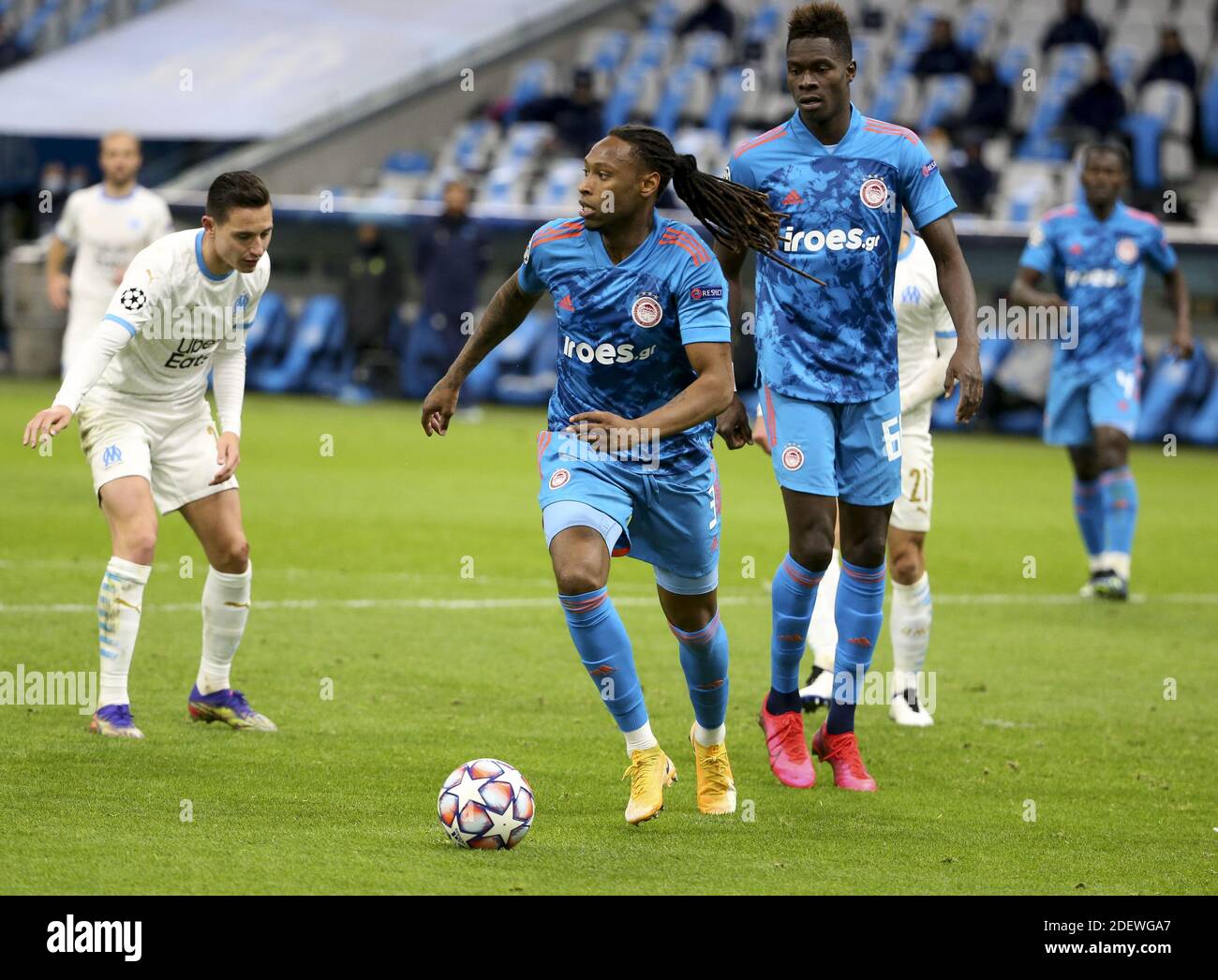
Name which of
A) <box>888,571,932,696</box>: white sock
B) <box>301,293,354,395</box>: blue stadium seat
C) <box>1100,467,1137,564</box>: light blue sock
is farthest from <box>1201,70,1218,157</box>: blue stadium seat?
<box>888,571,932,696</box>: white sock

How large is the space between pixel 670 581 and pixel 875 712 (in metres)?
2.22

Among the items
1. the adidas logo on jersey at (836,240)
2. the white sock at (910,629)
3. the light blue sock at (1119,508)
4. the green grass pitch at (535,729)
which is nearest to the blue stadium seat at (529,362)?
the green grass pitch at (535,729)

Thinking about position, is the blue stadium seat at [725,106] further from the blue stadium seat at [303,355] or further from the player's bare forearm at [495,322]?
the player's bare forearm at [495,322]

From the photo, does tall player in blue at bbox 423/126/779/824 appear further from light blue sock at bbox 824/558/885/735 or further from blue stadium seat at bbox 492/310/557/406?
blue stadium seat at bbox 492/310/557/406

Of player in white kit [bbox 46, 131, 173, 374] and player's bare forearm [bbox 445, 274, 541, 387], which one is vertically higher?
player in white kit [bbox 46, 131, 173, 374]

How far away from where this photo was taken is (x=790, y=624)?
6.46m

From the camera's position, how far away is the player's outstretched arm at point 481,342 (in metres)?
5.85

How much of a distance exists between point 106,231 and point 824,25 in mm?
7989

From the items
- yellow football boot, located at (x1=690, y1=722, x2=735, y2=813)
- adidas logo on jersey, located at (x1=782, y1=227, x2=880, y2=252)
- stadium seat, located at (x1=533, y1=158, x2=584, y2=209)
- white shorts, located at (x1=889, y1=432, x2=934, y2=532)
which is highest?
stadium seat, located at (x1=533, y1=158, x2=584, y2=209)

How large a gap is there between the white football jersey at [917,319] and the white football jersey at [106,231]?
6561 mm

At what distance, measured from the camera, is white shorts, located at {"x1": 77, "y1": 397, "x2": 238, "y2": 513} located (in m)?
6.87

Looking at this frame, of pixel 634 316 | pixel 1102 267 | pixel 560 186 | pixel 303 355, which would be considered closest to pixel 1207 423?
pixel 560 186

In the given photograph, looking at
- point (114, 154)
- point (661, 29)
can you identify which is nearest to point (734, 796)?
point (114, 154)

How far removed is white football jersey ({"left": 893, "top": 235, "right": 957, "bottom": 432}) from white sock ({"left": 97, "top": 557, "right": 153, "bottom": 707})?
317cm
